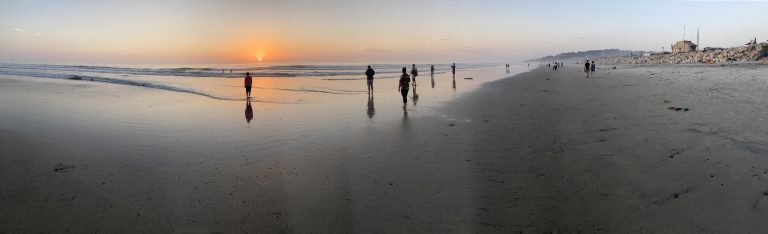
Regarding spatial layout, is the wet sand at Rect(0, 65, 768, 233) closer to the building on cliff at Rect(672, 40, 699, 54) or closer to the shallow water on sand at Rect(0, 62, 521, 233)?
the shallow water on sand at Rect(0, 62, 521, 233)

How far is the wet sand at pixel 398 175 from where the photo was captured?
484 centimetres

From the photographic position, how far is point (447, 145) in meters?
8.93

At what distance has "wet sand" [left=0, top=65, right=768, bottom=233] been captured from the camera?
484 cm

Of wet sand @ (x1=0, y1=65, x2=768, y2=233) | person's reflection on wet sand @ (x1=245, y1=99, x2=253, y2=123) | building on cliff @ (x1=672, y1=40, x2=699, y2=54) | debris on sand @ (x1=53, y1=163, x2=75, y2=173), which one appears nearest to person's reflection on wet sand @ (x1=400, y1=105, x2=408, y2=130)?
wet sand @ (x1=0, y1=65, x2=768, y2=233)

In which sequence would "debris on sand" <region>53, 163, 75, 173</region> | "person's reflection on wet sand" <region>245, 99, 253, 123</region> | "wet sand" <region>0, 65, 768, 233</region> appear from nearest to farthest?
"wet sand" <region>0, 65, 768, 233</region>, "debris on sand" <region>53, 163, 75, 173</region>, "person's reflection on wet sand" <region>245, 99, 253, 123</region>

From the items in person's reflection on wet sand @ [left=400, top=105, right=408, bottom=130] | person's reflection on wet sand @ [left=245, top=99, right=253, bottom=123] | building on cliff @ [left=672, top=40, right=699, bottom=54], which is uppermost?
building on cliff @ [left=672, top=40, right=699, bottom=54]

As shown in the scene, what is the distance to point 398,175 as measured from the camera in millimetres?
6703

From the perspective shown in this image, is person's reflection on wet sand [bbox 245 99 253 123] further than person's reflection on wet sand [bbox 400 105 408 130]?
Yes

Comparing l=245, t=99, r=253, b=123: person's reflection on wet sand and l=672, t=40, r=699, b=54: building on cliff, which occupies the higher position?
l=672, t=40, r=699, b=54: building on cliff

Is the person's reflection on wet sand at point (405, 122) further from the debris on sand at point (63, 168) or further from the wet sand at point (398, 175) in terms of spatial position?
the debris on sand at point (63, 168)

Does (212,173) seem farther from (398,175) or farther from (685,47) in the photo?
(685,47)

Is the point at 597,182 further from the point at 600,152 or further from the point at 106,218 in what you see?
the point at 106,218

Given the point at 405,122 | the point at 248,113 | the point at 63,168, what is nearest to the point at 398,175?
the point at 405,122

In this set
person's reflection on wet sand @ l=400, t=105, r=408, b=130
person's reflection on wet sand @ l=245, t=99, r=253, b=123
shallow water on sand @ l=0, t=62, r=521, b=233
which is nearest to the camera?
shallow water on sand @ l=0, t=62, r=521, b=233
